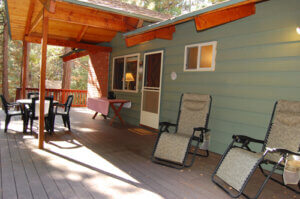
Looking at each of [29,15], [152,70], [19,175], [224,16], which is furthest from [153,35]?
[19,175]

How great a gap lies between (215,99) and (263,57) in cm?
108

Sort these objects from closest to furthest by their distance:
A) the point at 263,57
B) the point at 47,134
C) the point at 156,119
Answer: the point at 263,57 < the point at 47,134 < the point at 156,119

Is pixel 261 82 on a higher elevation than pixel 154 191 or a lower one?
higher

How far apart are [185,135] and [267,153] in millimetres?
1220

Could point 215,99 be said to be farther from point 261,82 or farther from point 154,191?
point 154,191

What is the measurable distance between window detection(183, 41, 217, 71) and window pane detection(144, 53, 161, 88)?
1012 mm

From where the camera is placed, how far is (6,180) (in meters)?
2.45

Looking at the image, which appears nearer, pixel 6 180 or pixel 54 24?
pixel 6 180

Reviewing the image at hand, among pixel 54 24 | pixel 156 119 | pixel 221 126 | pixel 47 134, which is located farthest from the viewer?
pixel 54 24

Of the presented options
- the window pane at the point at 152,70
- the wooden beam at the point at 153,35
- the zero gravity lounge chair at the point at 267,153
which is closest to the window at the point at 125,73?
the window pane at the point at 152,70

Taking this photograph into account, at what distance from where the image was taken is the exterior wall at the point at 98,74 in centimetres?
813

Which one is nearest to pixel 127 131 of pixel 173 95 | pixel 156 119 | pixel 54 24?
pixel 156 119

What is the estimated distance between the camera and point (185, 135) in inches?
135

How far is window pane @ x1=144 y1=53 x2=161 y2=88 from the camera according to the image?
5509 millimetres
